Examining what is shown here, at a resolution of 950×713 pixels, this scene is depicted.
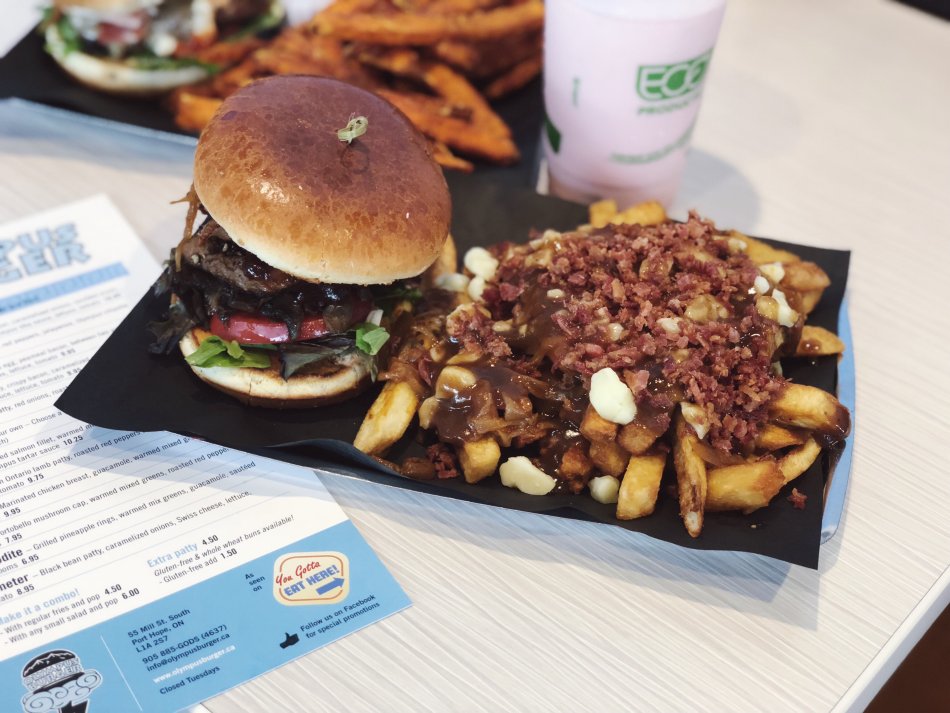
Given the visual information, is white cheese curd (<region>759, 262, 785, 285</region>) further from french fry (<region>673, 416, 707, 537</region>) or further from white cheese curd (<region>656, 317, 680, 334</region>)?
french fry (<region>673, 416, 707, 537</region>)

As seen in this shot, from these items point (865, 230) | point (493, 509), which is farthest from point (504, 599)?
point (865, 230)

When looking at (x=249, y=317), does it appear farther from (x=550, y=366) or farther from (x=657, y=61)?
(x=657, y=61)

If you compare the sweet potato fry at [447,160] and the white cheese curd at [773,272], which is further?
the sweet potato fry at [447,160]

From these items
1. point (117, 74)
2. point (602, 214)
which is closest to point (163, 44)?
point (117, 74)

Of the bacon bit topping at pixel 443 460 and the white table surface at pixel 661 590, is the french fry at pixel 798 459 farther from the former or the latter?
the bacon bit topping at pixel 443 460

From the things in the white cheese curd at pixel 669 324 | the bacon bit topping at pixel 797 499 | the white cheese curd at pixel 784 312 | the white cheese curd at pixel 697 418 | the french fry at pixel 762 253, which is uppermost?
the white cheese curd at pixel 669 324

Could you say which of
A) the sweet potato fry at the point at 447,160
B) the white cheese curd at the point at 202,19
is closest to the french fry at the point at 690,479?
the sweet potato fry at the point at 447,160
